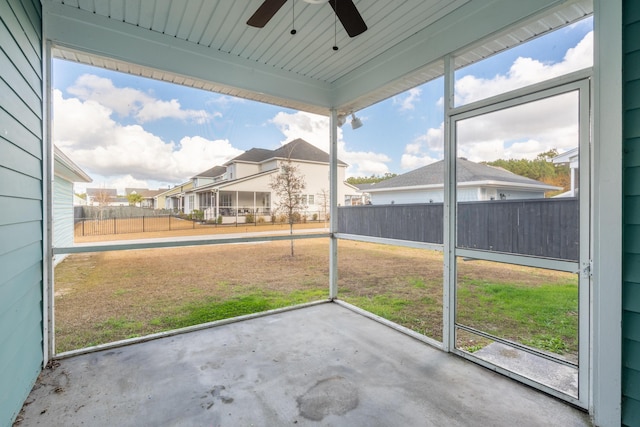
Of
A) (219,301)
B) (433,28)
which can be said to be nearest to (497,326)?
(433,28)

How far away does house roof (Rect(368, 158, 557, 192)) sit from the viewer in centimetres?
213

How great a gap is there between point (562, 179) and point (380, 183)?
69.3 inches

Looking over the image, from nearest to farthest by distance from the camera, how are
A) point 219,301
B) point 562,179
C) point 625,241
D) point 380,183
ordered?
point 625,241 → point 562,179 → point 380,183 → point 219,301

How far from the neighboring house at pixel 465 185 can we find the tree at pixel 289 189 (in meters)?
1.23

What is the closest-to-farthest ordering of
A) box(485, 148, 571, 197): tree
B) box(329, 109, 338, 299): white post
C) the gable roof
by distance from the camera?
box(485, 148, 571, 197): tree
the gable roof
box(329, 109, 338, 299): white post

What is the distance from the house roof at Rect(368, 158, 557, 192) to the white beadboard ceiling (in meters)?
0.96

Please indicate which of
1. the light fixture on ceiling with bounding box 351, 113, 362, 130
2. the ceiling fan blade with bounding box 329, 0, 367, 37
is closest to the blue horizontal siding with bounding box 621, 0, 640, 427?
the ceiling fan blade with bounding box 329, 0, 367, 37

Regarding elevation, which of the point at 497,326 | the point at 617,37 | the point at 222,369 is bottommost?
the point at 222,369

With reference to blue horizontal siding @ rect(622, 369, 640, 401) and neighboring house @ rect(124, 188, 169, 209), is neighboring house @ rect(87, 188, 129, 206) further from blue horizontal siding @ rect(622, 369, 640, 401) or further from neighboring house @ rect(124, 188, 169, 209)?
blue horizontal siding @ rect(622, 369, 640, 401)

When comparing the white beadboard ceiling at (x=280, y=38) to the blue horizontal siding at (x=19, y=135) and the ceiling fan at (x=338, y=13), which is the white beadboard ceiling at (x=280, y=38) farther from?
the blue horizontal siding at (x=19, y=135)

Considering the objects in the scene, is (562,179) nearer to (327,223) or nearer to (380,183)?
(380,183)

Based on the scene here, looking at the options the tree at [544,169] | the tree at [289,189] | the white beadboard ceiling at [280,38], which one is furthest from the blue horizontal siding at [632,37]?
the tree at [289,189]

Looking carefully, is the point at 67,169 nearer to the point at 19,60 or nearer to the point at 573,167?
the point at 19,60

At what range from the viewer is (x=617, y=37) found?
1.53 m
